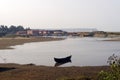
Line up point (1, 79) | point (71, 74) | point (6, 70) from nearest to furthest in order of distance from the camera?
1. point (1, 79)
2. point (71, 74)
3. point (6, 70)

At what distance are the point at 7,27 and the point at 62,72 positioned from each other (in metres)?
148

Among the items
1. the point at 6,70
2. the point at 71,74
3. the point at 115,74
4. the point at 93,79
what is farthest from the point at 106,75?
the point at 6,70

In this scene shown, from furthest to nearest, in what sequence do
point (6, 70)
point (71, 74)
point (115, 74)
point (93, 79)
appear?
point (6, 70), point (71, 74), point (93, 79), point (115, 74)

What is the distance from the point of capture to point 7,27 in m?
169

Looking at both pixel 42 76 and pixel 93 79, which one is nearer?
pixel 93 79

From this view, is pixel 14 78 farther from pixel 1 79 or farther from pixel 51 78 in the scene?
pixel 51 78

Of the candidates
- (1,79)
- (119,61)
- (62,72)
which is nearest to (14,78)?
(1,79)

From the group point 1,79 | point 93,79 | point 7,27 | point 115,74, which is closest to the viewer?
point 115,74

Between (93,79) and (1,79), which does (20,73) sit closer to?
(1,79)

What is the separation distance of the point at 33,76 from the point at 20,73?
1843 mm

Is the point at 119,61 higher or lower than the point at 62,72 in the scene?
higher

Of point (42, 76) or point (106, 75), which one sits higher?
point (106, 75)

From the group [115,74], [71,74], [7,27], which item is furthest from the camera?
[7,27]

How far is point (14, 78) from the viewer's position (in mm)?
21266
